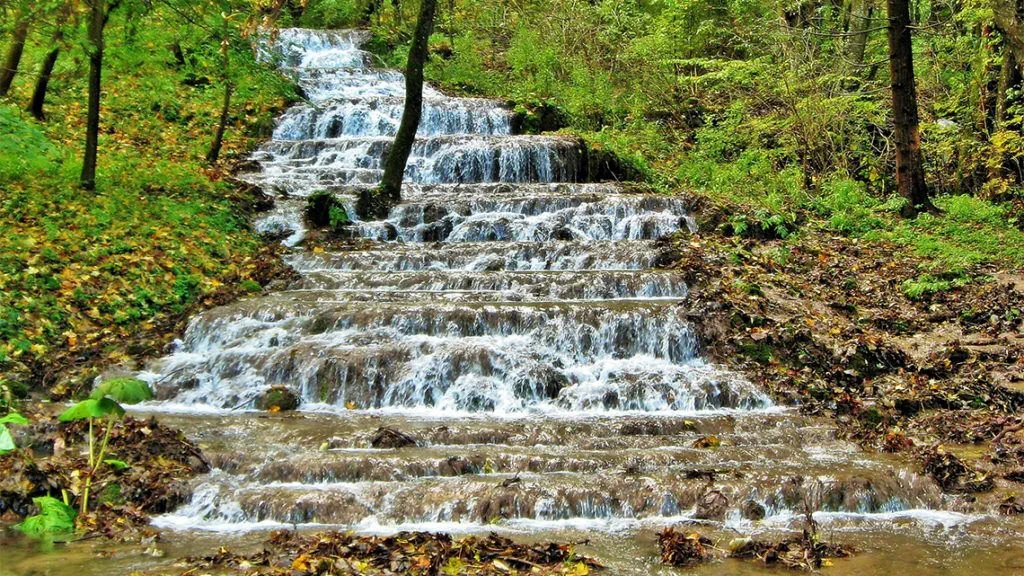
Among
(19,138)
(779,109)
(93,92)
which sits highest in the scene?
(93,92)

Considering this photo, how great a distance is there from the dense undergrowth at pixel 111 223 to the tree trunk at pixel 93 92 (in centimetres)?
21

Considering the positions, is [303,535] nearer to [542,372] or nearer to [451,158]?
[542,372]

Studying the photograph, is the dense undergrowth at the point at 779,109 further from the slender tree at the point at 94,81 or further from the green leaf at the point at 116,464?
the slender tree at the point at 94,81

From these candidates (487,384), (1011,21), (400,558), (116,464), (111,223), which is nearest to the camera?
(400,558)

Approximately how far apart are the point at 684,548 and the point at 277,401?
4.77m

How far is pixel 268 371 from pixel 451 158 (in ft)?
28.2

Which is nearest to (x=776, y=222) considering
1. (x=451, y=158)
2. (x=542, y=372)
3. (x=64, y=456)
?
(x=542, y=372)

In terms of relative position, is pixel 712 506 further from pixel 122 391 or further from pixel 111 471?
pixel 111 471

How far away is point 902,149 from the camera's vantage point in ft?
39.4

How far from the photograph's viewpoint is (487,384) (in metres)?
7.88

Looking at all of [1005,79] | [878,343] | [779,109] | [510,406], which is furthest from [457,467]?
[779,109]

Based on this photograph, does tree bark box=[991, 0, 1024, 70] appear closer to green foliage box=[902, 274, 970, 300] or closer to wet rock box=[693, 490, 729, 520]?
green foliage box=[902, 274, 970, 300]

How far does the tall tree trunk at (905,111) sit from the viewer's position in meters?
11.4

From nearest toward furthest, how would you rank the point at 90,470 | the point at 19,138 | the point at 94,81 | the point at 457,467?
the point at 90,470
the point at 457,467
the point at 19,138
the point at 94,81
